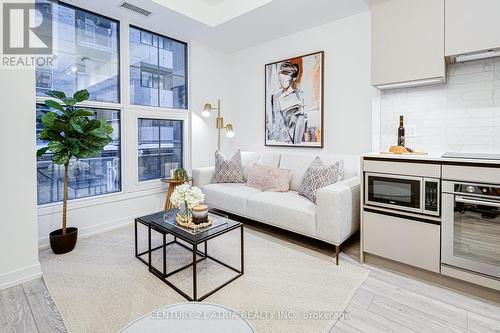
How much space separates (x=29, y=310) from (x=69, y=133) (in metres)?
1.52

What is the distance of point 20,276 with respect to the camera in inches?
85.6

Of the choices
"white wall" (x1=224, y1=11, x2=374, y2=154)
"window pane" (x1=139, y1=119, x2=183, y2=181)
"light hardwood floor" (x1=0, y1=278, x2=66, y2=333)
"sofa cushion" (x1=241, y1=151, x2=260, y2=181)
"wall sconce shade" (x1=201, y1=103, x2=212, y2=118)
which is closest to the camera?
"light hardwood floor" (x1=0, y1=278, x2=66, y2=333)

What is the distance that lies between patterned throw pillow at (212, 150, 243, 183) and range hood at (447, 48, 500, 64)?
2661 mm

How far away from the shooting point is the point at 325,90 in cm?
351

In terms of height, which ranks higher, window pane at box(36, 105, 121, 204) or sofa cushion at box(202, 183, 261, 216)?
window pane at box(36, 105, 121, 204)

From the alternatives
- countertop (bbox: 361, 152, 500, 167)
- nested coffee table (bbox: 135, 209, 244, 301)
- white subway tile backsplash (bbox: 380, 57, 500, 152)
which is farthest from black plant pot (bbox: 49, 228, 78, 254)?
white subway tile backsplash (bbox: 380, 57, 500, 152)

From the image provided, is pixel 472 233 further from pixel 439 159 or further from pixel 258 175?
pixel 258 175

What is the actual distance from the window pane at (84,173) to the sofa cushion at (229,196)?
1236mm

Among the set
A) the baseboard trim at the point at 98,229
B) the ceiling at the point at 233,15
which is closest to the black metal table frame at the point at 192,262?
the baseboard trim at the point at 98,229

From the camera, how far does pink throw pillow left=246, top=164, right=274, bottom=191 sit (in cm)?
349

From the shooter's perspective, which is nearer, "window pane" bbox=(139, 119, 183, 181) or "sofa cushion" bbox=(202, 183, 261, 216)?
"sofa cushion" bbox=(202, 183, 261, 216)

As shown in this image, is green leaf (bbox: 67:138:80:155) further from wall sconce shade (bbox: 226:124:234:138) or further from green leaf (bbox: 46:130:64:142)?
wall sconce shade (bbox: 226:124:234:138)

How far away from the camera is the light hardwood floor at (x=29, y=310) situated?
1660 millimetres

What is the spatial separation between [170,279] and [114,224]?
1657mm
